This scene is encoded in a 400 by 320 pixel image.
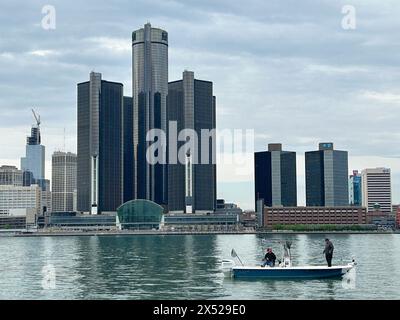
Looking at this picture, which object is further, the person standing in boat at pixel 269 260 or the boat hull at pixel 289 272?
the person standing in boat at pixel 269 260

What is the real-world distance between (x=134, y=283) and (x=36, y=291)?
8872mm

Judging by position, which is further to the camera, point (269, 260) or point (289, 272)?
point (269, 260)

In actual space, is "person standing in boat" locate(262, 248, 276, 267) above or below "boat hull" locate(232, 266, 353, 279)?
above

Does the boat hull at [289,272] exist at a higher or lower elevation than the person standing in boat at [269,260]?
lower

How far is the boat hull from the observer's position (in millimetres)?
55250

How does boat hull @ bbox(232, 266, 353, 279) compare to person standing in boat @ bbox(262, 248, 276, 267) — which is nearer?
boat hull @ bbox(232, 266, 353, 279)

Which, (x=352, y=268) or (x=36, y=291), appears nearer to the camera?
(x=36, y=291)

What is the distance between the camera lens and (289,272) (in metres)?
55.4

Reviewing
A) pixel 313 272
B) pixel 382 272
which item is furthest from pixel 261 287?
pixel 382 272

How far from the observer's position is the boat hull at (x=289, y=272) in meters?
55.2

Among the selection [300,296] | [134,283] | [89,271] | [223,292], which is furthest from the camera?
[89,271]
